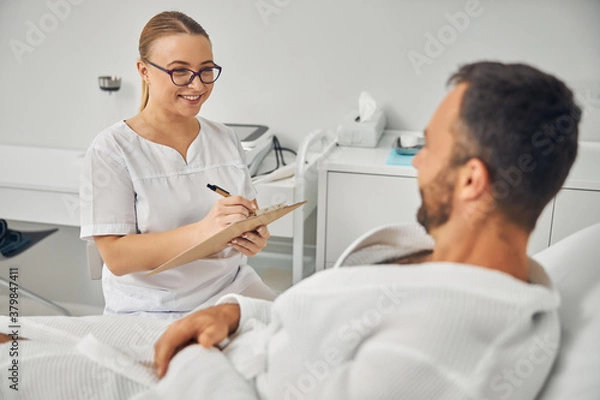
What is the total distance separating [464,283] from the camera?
Result: 29.1 inches

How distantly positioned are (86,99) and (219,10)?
2.37 ft

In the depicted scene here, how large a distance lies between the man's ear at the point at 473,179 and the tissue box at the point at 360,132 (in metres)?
1.59

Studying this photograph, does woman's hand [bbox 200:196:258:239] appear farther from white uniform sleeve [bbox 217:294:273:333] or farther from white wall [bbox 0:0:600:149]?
white wall [bbox 0:0:600:149]

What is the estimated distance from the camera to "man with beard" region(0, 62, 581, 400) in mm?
727

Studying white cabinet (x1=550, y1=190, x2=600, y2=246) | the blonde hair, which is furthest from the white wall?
the blonde hair

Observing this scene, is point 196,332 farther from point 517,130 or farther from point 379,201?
point 379,201

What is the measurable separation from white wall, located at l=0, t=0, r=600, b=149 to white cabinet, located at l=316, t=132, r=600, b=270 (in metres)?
0.34

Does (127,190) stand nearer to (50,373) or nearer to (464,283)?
(50,373)

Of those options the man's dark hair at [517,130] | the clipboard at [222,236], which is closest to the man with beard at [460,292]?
the man's dark hair at [517,130]

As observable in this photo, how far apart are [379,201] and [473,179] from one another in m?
1.44

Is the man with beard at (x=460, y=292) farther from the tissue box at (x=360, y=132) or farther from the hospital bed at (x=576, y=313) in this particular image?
the tissue box at (x=360, y=132)

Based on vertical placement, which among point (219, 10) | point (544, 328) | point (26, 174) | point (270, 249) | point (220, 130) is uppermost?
point (219, 10)

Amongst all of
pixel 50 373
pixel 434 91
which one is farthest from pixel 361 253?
pixel 434 91

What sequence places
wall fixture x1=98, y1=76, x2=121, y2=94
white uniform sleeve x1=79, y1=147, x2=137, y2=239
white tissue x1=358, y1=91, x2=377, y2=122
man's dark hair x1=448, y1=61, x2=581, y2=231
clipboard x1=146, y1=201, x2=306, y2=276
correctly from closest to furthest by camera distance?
man's dark hair x1=448, y1=61, x2=581, y2=231
clipboard x1=146, y1=201, x2=306, y2=276
white uniform sleeve x1=79, y1=147, x2=137, y2=239
white tissue x1=358, y1=91, x2=377, y2=122
wall fixture x1=98, y1=76, x2=121, y2=94
